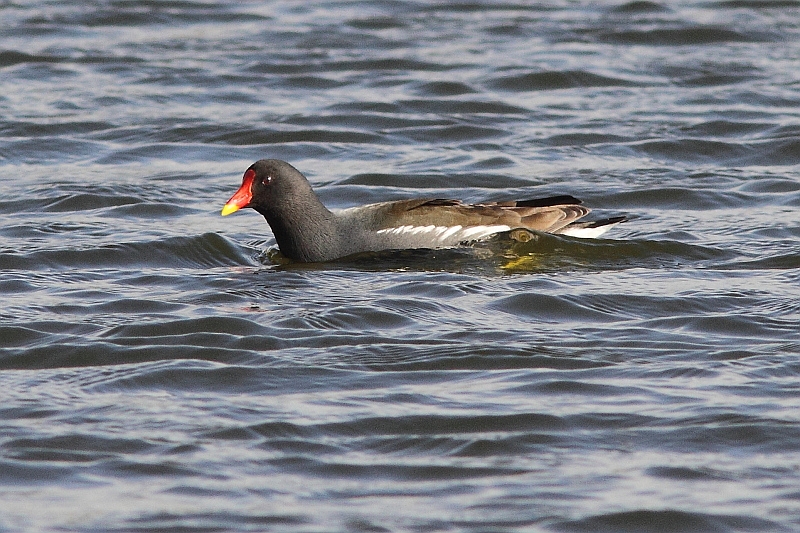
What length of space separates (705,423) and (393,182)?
6641 millimetres

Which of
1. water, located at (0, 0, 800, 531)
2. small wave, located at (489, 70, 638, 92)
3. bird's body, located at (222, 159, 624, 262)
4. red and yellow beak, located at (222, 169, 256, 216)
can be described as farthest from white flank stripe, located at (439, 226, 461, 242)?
small wave, located at (489, 70, 638, 92)

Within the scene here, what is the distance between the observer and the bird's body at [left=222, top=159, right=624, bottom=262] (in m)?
10.4

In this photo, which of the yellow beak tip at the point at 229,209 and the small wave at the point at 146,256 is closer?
the small wave at the point at 146,256

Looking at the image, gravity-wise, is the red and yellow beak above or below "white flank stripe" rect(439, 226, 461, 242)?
above

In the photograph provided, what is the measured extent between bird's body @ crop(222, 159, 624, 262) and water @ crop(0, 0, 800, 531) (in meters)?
0.13

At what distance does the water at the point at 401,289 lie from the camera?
6.18 metres

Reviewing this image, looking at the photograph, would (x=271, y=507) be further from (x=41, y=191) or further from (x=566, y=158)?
(x=566, y=158)

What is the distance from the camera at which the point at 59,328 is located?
27.8 feet

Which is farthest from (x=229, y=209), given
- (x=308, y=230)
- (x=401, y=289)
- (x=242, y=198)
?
(x=401, y=289)

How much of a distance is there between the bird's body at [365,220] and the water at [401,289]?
13 cm

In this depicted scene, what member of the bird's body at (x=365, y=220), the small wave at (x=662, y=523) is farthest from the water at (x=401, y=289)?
the bird's body at (x=365, y=220)

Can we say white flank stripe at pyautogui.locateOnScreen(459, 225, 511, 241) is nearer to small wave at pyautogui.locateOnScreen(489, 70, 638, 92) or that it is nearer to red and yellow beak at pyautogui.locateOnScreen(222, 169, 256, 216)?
red and yellow beak at pyautogui.locateOnScreen(222, 169, 256, 216)

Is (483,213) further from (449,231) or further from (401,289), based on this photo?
(401,289)

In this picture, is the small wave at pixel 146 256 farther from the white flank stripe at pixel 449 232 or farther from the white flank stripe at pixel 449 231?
the white flank stripe at pixel 449 232
